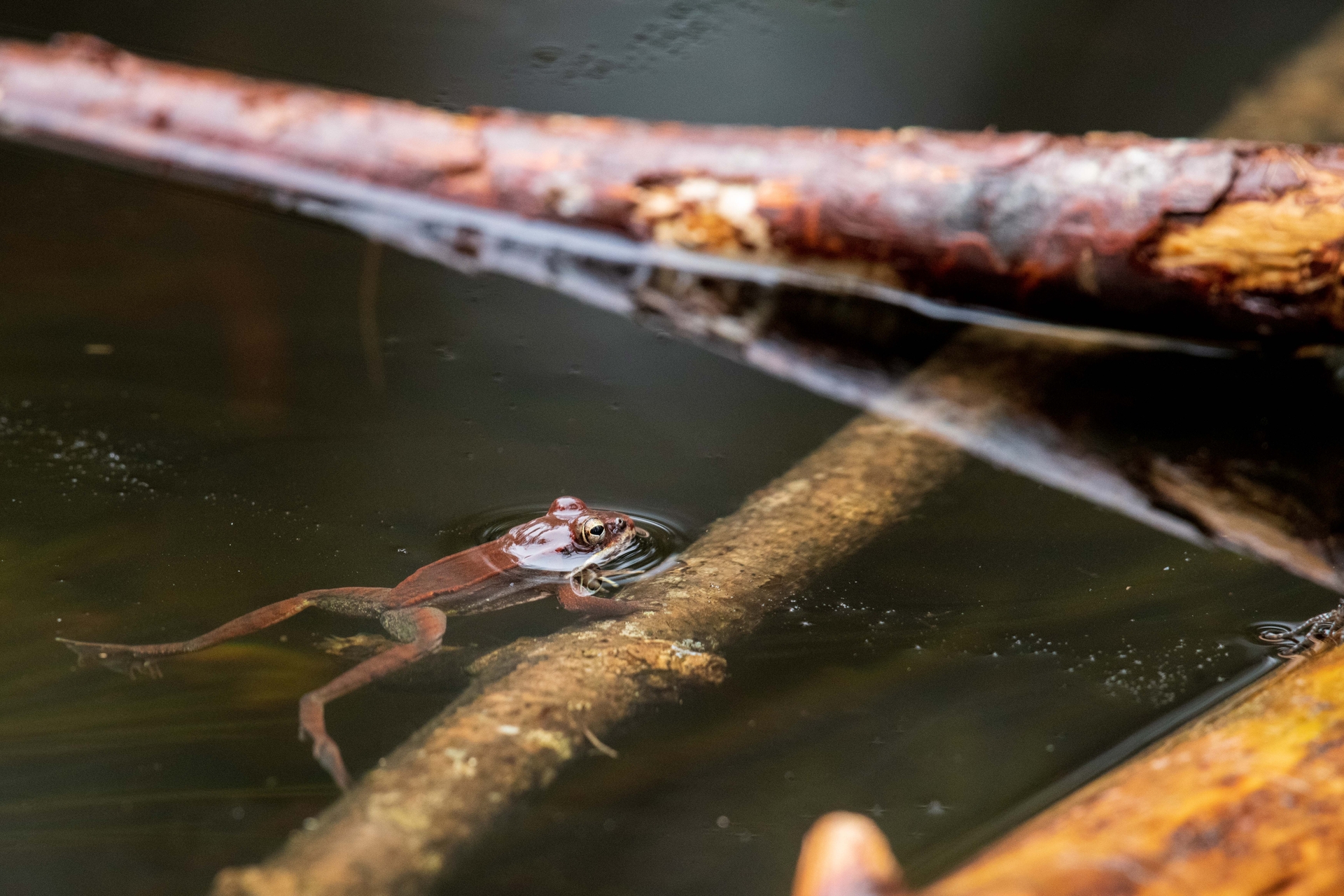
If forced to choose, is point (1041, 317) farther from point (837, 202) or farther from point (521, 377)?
point (521, 377)

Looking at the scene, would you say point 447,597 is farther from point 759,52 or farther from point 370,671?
point 759,52

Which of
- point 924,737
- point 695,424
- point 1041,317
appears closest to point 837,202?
point 1041,317

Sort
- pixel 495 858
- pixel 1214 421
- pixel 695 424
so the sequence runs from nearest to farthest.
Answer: pixel 495 858 < pixel 695 424 < pixel 1214 421

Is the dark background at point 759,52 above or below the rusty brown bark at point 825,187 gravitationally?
above

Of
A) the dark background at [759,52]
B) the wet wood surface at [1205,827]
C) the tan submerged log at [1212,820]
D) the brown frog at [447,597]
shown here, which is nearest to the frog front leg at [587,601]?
the brown frog at [447,597]

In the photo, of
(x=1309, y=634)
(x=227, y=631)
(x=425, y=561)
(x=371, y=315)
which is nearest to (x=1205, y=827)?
(x=1309, y=634)

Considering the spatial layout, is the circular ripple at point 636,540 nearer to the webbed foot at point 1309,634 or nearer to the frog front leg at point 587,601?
the frog front leg at point 587,601

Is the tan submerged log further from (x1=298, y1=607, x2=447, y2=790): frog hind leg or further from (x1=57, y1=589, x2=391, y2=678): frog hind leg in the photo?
(x1=57, y1=589, x2=391, y2=678): frog hind leg
